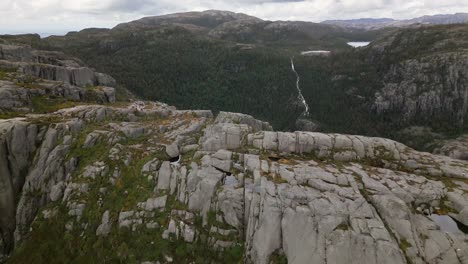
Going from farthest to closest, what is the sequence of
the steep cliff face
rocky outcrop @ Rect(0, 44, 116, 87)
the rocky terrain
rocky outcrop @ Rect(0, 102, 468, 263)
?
1. the steep cliff face
2. rocky outcrop @ Rect(0, 44, 116, 87)
3. the rocky terrain
4. rocky outcrop @ Rect(0, 102, 468, 263)

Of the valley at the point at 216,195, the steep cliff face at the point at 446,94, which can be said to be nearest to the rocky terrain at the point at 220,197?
the valley at the point at 216,195

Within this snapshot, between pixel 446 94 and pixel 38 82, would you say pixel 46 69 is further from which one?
pixel 446 94

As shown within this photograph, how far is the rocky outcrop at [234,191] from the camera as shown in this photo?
27.7 m

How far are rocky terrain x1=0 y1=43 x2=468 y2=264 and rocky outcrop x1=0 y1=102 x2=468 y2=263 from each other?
0.43ft

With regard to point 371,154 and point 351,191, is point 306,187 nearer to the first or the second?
point 351,191

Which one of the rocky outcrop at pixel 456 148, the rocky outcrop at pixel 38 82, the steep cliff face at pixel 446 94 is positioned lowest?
the rocky outcrop at pixel 456 148

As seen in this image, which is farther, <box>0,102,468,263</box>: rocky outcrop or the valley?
the valley

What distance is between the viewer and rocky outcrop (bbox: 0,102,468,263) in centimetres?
2767

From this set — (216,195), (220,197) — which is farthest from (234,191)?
(216,195)

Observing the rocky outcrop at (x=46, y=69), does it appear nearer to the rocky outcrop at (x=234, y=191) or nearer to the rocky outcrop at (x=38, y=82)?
the rocky outcrop at (x=38, y=82)

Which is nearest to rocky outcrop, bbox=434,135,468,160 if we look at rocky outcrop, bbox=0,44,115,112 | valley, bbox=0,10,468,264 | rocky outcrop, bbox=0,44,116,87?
valley, bbox=0,10,468,264

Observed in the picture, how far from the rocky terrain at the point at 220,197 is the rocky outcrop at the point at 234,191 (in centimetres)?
13

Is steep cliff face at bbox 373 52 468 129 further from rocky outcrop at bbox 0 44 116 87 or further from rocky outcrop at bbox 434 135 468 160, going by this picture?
rocky outcrop at bbox 0 44 116 87

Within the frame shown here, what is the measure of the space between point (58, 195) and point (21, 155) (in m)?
8.72
